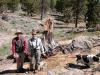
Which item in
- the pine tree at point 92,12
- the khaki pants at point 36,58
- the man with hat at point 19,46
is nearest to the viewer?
the man with hat at point 19,46

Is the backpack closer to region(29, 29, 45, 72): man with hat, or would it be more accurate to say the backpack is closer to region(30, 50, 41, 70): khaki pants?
region(29, 29, 45, 72): man with hat

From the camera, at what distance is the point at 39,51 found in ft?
39.8

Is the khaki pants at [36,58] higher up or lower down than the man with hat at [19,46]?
lower down

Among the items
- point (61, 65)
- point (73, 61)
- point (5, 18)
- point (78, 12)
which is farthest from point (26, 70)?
point (78, 12)

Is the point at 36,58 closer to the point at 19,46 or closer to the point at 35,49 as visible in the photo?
the point at 35,49

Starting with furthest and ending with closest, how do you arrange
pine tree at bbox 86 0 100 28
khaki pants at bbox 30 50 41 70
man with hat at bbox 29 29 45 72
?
1. pine tree at bbox 86 0 100 28
2. khaki pants at bbox 30 50 41 70
3. man with hat at bbox 29 29 45 72

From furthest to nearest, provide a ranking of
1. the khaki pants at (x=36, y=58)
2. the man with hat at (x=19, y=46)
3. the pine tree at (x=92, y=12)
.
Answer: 1. the pine tree at (x=92, y=12)
2. the khaki pants at (x=36, y=58)
3. the man with hat at (x=19, y=46)

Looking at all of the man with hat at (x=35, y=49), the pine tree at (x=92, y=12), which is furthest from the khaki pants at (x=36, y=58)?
the pine tree at (x=92, y=12)

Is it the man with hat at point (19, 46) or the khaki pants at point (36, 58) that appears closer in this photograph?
the man with hat at point (19, 46)

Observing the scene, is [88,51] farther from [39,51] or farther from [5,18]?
[5,18]

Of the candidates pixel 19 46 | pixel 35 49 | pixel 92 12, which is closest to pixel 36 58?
pixel 35 49

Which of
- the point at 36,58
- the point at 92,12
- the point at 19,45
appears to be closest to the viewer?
the point at 19,45

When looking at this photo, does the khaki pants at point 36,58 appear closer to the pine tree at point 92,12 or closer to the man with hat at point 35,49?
the man with hat at point 35,49

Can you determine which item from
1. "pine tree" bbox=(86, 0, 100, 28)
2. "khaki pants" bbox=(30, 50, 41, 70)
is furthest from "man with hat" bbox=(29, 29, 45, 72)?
"pine tree" bbox=(86, 0, 100, 28)
